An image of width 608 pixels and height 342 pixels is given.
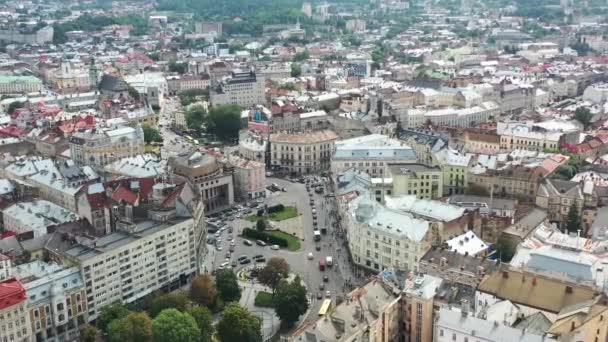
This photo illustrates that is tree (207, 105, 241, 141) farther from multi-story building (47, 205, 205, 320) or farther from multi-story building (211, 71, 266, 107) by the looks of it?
multi-story building (47, 205, 205, 320)

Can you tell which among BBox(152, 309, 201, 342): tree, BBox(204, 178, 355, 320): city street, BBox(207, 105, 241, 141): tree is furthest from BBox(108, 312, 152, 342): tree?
BBox(207, 105, 241, 141): tree

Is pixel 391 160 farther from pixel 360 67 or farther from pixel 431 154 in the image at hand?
pixel 360 67

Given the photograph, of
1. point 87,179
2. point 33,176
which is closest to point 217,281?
point 87,179

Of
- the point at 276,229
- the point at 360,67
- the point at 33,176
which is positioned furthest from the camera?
the point at 360,67

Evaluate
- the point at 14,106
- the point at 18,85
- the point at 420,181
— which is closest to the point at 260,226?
the point at 420,181

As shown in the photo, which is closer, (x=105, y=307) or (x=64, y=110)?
(x=105, y=307)

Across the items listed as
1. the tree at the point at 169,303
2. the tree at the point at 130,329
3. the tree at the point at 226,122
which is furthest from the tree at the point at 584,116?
the tree at the point at 130,329
